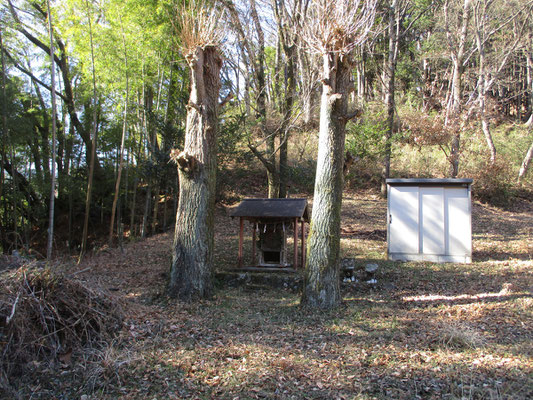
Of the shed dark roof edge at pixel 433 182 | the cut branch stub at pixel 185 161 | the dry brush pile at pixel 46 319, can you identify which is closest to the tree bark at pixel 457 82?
the shed dark roof edge at pixel 433 182

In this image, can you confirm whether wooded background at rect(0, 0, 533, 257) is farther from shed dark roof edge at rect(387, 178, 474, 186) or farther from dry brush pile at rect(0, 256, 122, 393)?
dry brush pile at rect(0, 256, 122, 393)

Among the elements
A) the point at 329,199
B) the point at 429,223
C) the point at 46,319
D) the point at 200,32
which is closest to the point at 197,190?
the point at 329,199

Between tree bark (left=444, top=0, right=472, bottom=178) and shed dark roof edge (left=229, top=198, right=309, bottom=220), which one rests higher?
tree bark (left=444, top=0, right=472, bottom=178)

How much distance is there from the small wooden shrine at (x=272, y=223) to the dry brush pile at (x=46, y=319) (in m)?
4.85

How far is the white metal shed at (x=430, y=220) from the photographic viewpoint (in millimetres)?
10086

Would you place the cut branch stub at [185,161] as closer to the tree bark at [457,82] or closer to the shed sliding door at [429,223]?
the shed sliding door at [429,223]

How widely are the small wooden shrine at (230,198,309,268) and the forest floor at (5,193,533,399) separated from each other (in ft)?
4.41

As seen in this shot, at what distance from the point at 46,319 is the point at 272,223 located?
6153 millimetres

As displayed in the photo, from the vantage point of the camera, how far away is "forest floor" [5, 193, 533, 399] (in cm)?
397

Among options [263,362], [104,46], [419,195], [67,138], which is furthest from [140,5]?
[263,362]

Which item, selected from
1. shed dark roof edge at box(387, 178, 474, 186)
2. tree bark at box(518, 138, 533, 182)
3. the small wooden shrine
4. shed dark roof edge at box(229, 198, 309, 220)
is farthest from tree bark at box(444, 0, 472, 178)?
shed dark roof edge at box(229, 198, 309, 220)

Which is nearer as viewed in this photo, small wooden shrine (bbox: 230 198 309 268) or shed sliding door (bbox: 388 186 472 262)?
small wooden shrine (bbox: 230 198 309 268)

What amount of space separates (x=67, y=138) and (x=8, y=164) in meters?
2.71

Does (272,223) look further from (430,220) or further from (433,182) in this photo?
(433,182)
